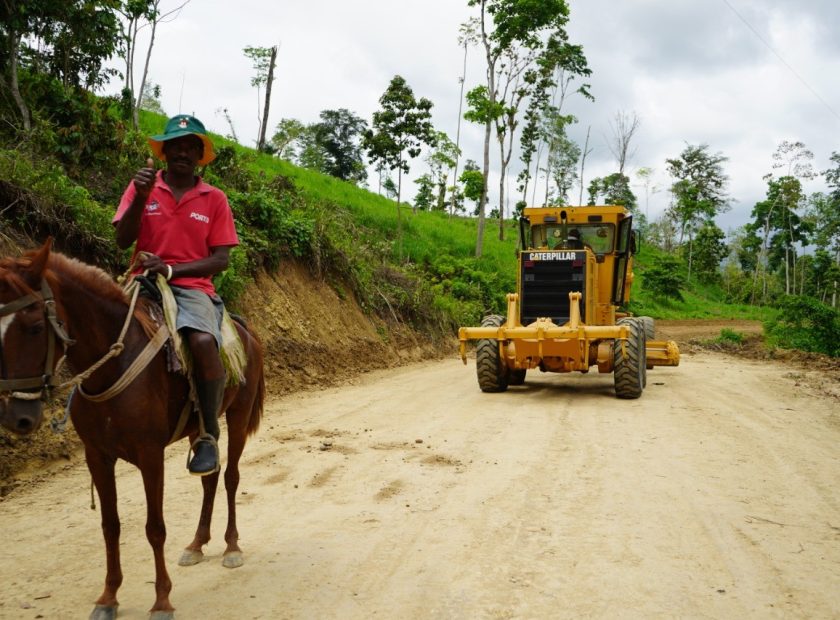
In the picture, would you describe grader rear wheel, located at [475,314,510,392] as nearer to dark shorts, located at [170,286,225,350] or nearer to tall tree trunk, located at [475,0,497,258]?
dark shorts, located at [170,286,225,350]

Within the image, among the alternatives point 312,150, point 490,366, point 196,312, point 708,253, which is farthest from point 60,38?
point 708,253

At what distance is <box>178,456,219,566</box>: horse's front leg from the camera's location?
4266 mm

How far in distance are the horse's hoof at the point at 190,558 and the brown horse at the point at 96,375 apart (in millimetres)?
712

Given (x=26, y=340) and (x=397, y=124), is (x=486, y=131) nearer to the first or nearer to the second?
(x=397, y=124)

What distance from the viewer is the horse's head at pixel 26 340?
290cm

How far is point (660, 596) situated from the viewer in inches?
148

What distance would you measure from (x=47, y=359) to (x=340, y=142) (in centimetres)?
5620

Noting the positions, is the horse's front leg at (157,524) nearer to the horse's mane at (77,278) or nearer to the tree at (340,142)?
the horse's mane at (77,278)

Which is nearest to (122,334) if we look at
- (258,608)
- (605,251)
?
(258,608)

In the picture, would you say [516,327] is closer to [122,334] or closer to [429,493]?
[429,493]

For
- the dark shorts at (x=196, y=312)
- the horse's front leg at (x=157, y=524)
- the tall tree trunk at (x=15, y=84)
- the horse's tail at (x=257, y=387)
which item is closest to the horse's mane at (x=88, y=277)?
the dark shorts at (x=196, y=312)

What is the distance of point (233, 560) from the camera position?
13.8ft

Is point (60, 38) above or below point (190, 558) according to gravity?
above

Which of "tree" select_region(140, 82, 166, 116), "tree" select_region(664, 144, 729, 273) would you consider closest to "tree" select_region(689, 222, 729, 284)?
"tree" select_region(664, 144, 729, 273)
